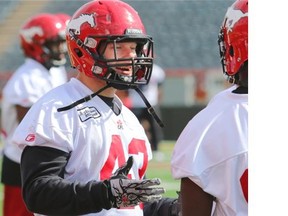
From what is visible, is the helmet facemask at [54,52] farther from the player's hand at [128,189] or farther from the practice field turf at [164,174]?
the player's hand at [128,189]

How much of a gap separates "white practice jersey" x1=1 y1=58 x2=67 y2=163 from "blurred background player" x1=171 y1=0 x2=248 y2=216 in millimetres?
3037

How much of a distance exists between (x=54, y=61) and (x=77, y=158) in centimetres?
296

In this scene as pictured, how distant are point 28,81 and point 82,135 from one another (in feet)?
9.20

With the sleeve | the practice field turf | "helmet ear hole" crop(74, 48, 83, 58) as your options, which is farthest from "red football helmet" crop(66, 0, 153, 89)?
the practice field turf

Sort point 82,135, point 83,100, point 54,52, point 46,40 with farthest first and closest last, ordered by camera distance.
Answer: point 46,40, point 54,52, point 83,100, point 82,135

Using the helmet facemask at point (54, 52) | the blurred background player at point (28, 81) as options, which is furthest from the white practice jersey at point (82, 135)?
the helmet facemask at point (54, 52)

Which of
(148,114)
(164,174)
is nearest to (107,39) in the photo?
(164,174)

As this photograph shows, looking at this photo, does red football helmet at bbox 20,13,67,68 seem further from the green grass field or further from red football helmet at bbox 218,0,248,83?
red football helmet at bbox 218,0,248,83

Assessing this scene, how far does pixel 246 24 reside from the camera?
2.58 metres

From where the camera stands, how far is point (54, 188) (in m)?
2.84

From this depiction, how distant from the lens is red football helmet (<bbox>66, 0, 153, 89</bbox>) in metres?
3.12

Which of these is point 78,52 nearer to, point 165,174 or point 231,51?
point 231,51
